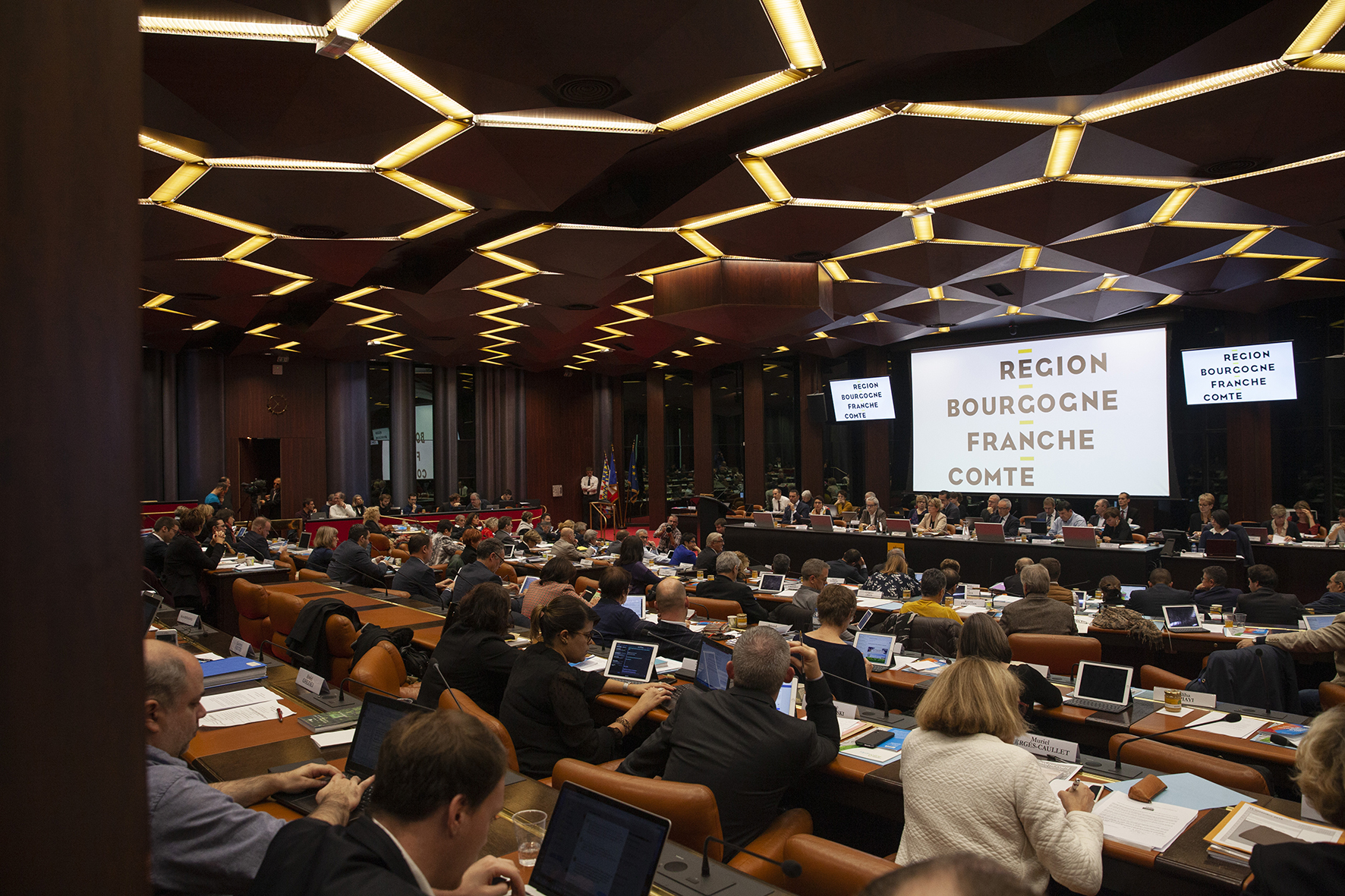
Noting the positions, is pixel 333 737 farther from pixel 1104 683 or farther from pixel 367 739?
pixel 1104 683

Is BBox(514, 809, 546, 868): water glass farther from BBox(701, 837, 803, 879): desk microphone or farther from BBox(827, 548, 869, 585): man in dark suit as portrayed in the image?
BBox(827, 548, 869, 585): man in dark suit

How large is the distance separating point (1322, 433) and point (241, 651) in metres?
14.1

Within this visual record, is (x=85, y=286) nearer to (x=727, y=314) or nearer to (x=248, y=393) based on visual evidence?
(x=727, y=314)

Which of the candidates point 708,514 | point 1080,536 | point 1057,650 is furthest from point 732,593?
point 708,514

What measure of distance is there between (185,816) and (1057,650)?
170 inches

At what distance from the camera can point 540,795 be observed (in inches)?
95.5

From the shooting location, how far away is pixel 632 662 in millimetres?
4215

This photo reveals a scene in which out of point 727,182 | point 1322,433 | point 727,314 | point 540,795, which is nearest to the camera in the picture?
point 540,795

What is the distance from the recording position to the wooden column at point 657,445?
19031mm

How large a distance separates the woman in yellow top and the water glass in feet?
12.4

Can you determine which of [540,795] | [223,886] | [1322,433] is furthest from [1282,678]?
[1322,433]

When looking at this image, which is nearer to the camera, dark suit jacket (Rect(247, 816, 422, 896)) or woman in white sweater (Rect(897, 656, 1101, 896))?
dark suit jacket (Rect(247, 816, 422, 896))

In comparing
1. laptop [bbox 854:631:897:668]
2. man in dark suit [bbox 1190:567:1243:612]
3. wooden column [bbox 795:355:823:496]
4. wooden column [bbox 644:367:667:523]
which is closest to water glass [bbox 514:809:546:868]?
laptop [bbox 854:631:897:668]

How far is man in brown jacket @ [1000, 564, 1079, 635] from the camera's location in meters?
5.08
